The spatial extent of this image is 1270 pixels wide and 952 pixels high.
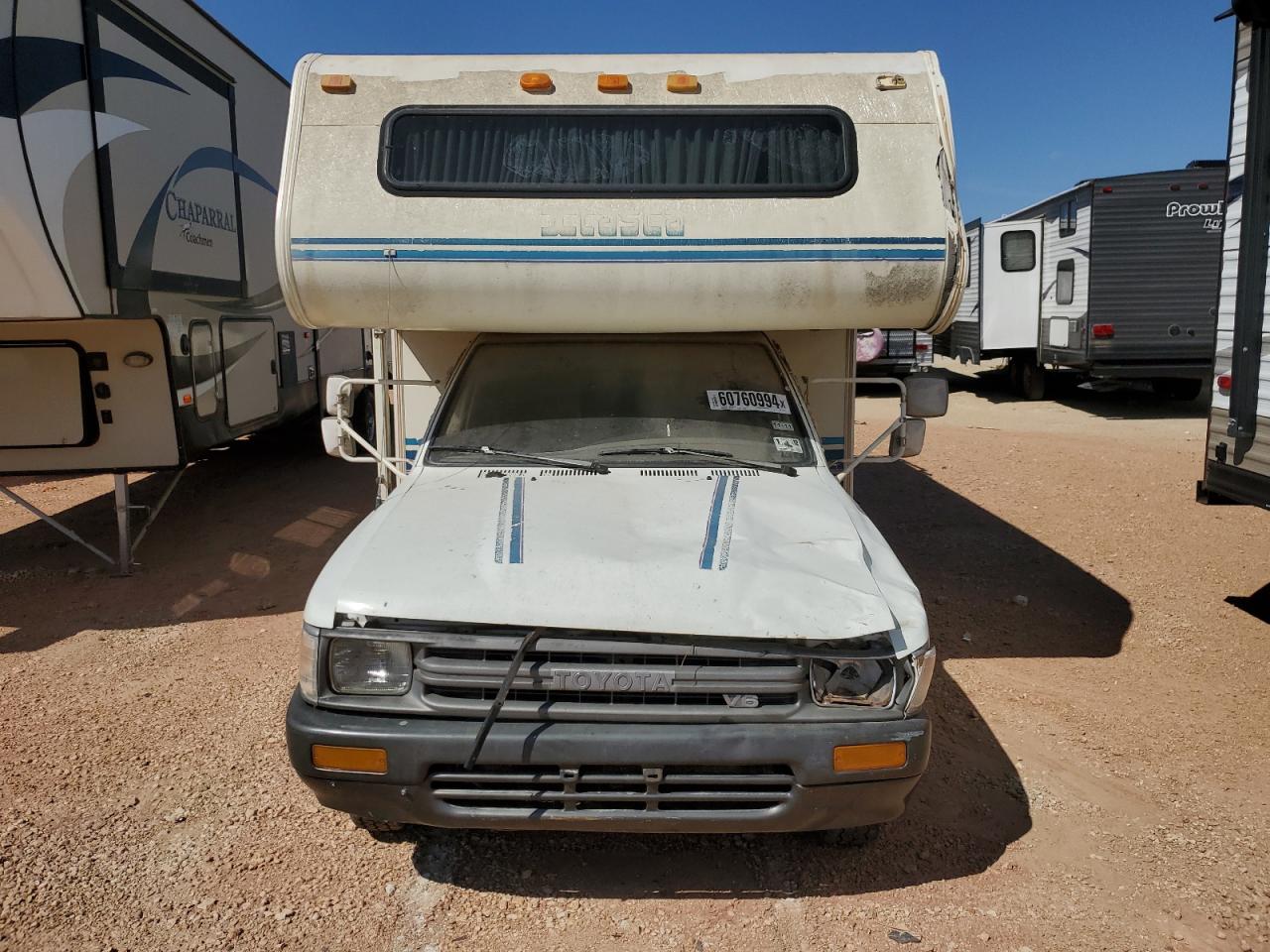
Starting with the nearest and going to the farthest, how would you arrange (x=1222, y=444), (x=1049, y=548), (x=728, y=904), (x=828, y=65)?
1. (x=728, y=904)
2. (x=828, y=65)
3. (x=1222, y=444)
4. (x=1049, y=548)

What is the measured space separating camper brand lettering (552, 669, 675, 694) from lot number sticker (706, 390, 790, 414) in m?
1.69

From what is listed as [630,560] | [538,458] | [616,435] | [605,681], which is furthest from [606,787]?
[616,435]

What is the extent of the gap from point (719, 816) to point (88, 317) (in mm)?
4674

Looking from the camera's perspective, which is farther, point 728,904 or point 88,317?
point 88,317

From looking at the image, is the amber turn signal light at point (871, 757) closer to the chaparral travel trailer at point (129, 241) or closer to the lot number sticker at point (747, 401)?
the lot number sticker at point (747, 401)

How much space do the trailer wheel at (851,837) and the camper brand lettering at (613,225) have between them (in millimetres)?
2432

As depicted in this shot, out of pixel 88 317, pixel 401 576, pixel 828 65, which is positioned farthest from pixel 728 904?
pixel 88 317

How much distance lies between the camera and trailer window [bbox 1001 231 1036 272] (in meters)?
15.3

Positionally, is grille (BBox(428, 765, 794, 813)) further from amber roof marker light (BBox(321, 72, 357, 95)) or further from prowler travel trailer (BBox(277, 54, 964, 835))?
amber roof marker light (BBox(321, 72, 357, 95))

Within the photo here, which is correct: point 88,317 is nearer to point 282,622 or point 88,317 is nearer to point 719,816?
point 282,622

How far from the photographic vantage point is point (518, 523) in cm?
350

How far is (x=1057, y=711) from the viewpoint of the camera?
4652 millimetres

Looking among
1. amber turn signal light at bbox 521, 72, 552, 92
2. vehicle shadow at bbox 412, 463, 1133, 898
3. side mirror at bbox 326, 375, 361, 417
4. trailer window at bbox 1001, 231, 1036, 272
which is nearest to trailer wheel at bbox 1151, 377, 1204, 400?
trailer window at bbox 1001, 231, 1036, 272

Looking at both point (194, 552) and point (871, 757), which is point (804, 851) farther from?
point (194, 552)
